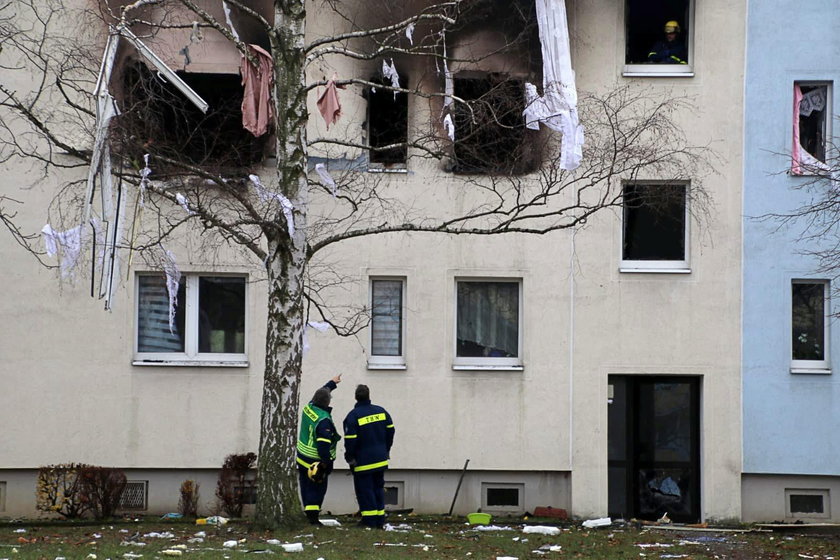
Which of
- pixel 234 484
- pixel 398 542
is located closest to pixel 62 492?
pixel 234 484

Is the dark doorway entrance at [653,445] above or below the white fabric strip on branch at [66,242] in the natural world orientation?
below

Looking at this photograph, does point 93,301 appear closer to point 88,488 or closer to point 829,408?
point 88,488

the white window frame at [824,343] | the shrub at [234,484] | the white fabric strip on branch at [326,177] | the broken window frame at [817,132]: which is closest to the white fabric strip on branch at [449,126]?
the white fabric strip on branch at [326,177]

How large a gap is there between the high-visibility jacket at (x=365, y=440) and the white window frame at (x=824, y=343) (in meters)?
6.89

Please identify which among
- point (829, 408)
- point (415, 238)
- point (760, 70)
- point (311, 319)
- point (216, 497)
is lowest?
point (216, 497)

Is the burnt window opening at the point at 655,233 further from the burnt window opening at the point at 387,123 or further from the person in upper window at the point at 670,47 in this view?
the burnt window opening at the point at 387,123

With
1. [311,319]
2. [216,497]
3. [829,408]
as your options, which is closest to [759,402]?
[829,408]

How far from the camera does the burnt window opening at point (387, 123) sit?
18578 millimetres

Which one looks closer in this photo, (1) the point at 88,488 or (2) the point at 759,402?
(1) the point at 88,488

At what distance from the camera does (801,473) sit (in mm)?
18234

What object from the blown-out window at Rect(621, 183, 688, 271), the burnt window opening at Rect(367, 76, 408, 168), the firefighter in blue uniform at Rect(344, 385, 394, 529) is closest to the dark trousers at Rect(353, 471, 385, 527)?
the firefighter in blue uniform at Rect(344, 385, 394, 529)

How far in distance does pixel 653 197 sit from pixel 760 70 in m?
2.53

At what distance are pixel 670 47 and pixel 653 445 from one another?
6.14 m

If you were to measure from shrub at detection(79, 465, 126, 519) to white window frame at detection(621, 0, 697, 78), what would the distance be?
9.61 metres
